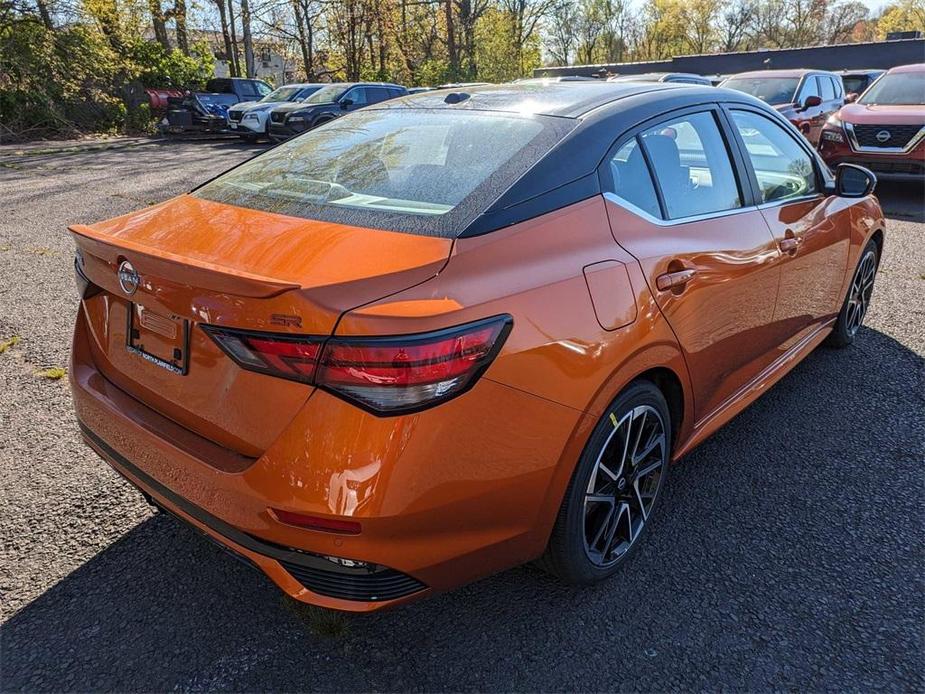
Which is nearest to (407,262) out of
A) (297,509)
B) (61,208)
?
(297,509)

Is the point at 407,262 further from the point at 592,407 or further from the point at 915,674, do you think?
the point at 915,674

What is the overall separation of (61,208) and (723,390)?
9.57 meters

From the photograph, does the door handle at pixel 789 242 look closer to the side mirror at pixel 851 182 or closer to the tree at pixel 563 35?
the side mirror at pixel 851 182

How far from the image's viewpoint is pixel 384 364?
5.46 ft

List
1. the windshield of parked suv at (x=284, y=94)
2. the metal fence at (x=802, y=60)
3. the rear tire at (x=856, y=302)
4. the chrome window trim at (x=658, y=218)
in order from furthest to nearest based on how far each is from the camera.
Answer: the metal fence at (x=802, y=60) → the windshield of parked suv at (x=284, y=94) → the rear tire at (x=856, y=302) → the chrome window trim at (x=658, y=218)

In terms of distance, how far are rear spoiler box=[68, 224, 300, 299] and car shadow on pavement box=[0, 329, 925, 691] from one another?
0.88 metres

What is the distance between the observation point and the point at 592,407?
2.07m

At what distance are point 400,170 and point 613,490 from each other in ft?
4.42

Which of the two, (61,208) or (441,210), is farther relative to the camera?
(61,208)

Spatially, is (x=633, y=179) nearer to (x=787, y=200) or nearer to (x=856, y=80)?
(x=787, y=200)

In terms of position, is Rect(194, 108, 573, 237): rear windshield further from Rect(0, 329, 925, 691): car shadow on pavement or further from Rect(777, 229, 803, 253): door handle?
Rect(777, 229, 803, 253): door handle

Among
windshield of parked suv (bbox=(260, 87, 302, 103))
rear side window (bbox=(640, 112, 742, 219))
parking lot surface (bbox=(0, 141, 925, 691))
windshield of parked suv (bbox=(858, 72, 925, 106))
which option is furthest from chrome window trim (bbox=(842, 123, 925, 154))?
windshield of parked suv (bbox=(260, 87, 302, 103))

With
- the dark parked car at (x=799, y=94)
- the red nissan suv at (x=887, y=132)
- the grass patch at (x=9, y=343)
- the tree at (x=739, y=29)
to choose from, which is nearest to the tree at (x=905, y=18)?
the tree at (x=739, y=29)

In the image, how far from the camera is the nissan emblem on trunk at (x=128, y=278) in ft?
6.63
